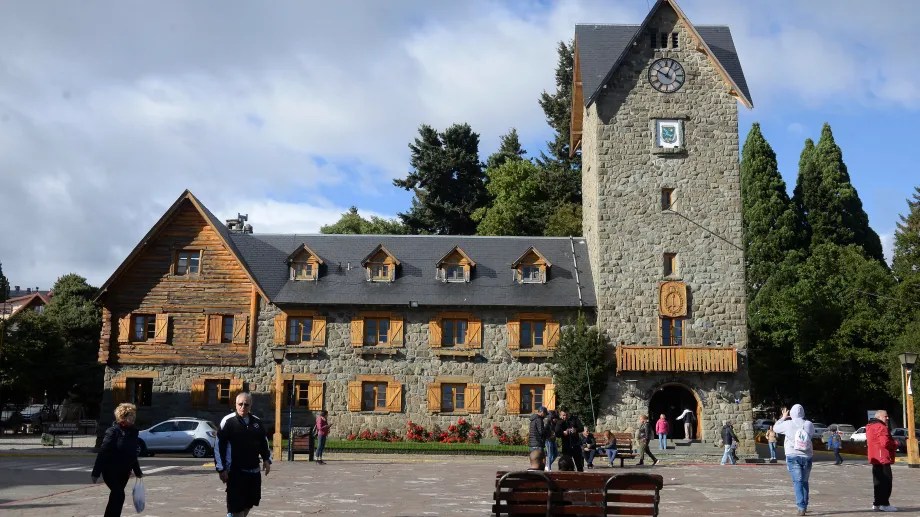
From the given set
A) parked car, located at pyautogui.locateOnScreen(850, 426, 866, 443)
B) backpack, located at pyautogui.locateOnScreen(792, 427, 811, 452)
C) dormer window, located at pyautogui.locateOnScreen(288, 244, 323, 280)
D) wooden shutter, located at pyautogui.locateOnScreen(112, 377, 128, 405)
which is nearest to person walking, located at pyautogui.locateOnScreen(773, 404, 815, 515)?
backpack, located at pyautogui.locateOnScreen(792, 427, 811, 452)

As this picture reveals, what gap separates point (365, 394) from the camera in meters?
37.7

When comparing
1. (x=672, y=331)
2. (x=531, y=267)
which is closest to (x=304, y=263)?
(x=531, y=267)

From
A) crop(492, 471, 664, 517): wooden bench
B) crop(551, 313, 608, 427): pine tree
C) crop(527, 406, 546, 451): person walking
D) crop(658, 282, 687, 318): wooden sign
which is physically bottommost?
crop(492, 471, 664, 517): wooden bench

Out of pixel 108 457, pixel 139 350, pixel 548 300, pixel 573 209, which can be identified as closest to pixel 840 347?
pixel 573 209

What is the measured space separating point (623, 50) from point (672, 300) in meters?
10.3

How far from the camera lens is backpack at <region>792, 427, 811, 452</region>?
1465 cm

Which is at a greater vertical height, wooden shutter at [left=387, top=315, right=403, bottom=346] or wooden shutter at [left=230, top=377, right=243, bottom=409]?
wooden shutter at [left=387, top=315, right=403, bottom=346]

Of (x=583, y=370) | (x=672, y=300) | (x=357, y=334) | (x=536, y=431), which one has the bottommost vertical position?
(x=536, y=431)

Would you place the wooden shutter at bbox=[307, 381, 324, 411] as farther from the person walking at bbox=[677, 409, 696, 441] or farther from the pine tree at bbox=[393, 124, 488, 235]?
the pine tree at bbox=[393, 124, 488, 235]

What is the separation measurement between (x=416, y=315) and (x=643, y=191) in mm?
10471

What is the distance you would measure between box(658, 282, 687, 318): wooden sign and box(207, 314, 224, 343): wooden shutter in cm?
1781

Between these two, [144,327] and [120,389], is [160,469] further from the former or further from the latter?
[144,327]

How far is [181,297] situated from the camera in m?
38.8

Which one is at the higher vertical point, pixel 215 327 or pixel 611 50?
pixel 611 50
